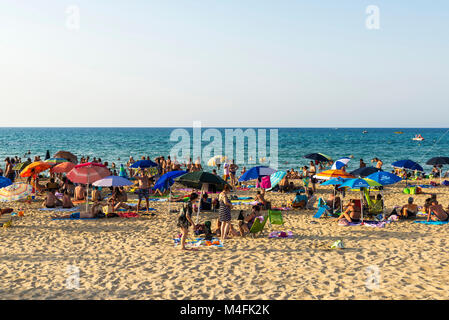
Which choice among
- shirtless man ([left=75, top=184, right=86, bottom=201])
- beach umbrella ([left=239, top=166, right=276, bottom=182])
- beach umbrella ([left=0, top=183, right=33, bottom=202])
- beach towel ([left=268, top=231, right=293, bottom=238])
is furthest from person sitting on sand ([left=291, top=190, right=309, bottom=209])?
beach umbrella ([left=0, top=183, right=33, bottom=202])

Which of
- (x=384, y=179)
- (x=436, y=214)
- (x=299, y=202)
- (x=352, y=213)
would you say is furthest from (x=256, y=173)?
(x=436, y=214)

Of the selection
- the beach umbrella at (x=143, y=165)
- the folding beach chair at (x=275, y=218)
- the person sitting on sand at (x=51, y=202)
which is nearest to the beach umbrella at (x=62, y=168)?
the person sitting on sand at (x=51, y=202)

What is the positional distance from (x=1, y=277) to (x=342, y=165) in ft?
45.8

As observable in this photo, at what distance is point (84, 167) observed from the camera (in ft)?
42.8

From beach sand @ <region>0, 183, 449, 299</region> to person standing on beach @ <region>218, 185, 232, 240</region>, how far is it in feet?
1.42

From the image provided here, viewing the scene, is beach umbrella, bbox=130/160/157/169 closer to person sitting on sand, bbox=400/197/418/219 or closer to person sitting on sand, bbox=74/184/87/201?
person sitting on sand, bbox=74/184/87/201

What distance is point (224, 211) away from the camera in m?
9.75

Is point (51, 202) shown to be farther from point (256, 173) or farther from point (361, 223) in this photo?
point (361, 223)

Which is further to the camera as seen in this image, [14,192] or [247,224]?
[14,192]

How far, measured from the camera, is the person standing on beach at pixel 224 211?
963cm

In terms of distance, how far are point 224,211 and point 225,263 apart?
205 cm

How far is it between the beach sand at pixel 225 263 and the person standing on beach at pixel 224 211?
0.43m
